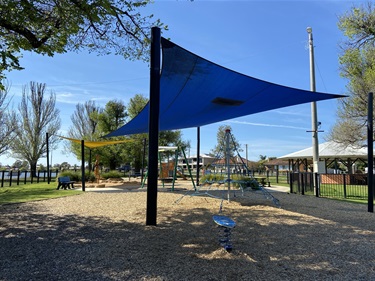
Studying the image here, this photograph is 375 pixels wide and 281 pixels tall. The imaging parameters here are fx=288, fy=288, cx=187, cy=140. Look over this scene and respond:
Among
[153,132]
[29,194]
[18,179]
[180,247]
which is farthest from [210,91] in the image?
[18,179]

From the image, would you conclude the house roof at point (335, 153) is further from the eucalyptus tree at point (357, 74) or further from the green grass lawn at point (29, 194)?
the green grass lawn at point (29, 194)

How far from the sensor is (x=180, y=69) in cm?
554

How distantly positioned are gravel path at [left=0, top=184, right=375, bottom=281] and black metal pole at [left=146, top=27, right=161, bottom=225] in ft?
1.09

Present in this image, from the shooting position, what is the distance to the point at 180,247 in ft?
11.7

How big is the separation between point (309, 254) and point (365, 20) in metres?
13.9

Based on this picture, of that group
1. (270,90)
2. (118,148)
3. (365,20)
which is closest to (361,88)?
(365,20)

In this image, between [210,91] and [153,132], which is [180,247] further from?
[210,91]

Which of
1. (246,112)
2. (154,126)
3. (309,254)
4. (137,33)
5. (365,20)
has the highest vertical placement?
(365,20)

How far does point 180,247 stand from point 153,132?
6.35 ft

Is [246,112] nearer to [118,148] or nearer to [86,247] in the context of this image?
[86,247]

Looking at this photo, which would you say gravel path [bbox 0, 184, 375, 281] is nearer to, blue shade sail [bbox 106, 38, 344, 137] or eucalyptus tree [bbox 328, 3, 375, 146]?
blue shade sail [bbox 106, 38, 344, 137]

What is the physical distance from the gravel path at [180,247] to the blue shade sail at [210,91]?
98.0 inches

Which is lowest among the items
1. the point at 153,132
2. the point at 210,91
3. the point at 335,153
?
the point at 153,132

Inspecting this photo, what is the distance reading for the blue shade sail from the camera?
5285 mm
